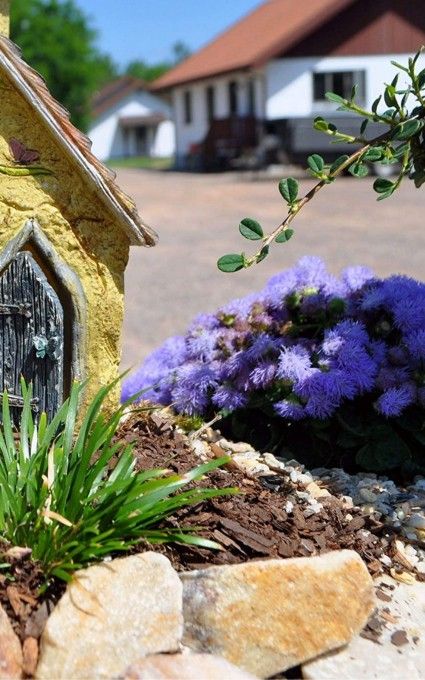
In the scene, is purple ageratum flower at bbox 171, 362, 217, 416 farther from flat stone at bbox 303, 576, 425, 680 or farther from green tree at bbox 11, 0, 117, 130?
green tree at bbox 11, 0, 117, 130

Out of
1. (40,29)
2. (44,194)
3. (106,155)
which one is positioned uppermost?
(40,29)

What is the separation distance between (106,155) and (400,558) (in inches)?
2695

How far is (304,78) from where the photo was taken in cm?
3209

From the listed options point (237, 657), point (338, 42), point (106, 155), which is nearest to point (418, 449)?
point (237, 657)

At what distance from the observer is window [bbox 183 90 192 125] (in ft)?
134

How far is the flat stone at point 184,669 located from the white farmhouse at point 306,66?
27.6m

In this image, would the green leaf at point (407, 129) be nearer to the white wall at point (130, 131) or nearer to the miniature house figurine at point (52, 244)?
the miniature house figurine at point (52, 244)

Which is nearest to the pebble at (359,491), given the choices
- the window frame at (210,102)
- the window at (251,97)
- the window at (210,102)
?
the window at (251,97)

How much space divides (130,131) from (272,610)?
7185 centimetres

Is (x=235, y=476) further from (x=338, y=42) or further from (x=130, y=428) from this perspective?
(x=338, y=42)

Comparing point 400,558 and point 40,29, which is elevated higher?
point 40,29

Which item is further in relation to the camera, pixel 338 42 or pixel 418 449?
pixel 338 42

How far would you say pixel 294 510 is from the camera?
10.3 feet

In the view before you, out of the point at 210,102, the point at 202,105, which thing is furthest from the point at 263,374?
the point at 202,105
